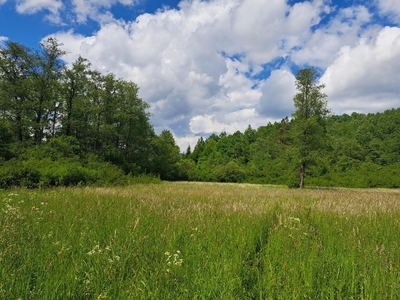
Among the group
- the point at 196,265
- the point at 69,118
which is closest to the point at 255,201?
the point at 196,265

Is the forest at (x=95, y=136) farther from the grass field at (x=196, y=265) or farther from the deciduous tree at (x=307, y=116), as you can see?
the grass field at (x=196, y=265)

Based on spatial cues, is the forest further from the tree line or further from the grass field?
the grass field

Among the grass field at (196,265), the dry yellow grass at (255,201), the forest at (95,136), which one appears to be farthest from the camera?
the forest at (95,136)

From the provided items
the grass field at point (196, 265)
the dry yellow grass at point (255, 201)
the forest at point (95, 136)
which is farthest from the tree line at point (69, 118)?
the grass field at point (196, 265)

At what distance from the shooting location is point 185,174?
4931 cm

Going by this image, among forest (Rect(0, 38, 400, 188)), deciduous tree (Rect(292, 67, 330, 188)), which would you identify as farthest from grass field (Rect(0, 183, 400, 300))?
deciduous tree (Rect(292, 67, 330, 188))

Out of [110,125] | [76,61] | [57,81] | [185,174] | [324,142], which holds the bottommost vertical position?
[185,174]

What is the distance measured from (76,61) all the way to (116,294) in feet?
122

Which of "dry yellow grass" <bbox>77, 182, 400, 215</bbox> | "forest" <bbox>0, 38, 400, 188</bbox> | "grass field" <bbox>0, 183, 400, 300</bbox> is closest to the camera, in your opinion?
"grass field" <bbox>0, 183, 400, 300</bbox>

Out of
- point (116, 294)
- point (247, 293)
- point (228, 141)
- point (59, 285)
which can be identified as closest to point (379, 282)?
point (247, 293)

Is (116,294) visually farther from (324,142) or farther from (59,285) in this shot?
(324,142)

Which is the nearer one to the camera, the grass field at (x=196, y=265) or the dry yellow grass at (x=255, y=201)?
the grass field at (x=196, y=265)

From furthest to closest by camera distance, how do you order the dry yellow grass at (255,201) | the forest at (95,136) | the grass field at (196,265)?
1. the forest at (95,136)
2. the dry yellow grass at (255,201)
3. the grass field at (196,265)

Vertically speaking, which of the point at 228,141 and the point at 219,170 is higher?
the point at 228,141
